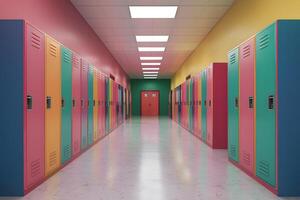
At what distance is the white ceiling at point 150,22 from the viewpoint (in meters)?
5.67

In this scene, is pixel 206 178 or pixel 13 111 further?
pixel 206 178

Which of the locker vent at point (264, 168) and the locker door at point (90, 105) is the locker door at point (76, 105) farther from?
the locker vent at point (264, 168)

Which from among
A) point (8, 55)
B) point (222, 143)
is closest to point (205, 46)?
point (222, 143)

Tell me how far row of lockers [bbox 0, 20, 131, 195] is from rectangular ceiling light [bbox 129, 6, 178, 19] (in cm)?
210

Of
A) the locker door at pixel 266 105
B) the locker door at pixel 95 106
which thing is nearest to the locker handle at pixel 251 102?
the locker door at pixel 266 105

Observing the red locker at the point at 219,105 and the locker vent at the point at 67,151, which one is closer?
the locker vent at the point at 67,151

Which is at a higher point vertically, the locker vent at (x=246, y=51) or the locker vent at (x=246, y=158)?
the locker vent at (x=246, y=51)

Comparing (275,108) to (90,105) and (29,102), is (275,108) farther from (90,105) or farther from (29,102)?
(90,105)

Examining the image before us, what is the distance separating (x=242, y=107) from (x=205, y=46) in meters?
4.86

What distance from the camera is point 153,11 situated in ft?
20.3

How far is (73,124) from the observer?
189 inches

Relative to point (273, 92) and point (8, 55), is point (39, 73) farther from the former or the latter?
point (273, 92)

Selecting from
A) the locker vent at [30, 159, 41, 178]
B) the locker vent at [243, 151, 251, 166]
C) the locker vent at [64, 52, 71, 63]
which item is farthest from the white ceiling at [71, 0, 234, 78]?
the locker vent at [30, 159, 41, 178]

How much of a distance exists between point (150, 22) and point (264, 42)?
4181 millimetres
